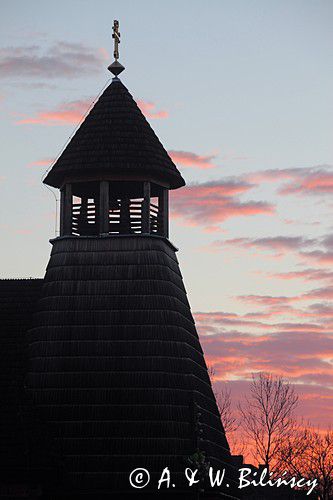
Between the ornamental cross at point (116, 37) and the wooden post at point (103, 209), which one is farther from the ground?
the ornamental cross at point (116, 37)

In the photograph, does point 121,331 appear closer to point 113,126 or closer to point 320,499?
point 113,126

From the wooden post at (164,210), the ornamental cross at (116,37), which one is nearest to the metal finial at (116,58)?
the ornamental cross at (116,37)

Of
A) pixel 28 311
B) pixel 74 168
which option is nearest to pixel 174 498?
pixel 28 311

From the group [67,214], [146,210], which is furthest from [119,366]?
[67,214]

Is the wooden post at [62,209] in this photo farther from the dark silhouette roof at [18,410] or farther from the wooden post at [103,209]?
the dark silhouette roof at [18,410]

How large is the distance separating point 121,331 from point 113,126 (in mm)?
8652

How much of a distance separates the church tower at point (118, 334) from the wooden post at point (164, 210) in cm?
4

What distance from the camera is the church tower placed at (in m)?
47.6

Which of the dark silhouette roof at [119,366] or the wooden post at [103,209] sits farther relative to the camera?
the wooden post at [103,209]

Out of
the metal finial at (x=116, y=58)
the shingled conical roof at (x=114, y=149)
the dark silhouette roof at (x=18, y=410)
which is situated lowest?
the dark silhouette roof at (x=18, y=410)

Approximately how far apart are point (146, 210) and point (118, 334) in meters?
5.59

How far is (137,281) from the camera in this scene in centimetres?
5109

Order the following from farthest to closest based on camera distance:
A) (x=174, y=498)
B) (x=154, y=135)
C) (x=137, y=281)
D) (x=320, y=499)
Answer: (x=320, y=499) < (x=154, y=135) < (x=137, y=281) < (x=174, y=498)

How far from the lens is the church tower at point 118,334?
1875 inches
